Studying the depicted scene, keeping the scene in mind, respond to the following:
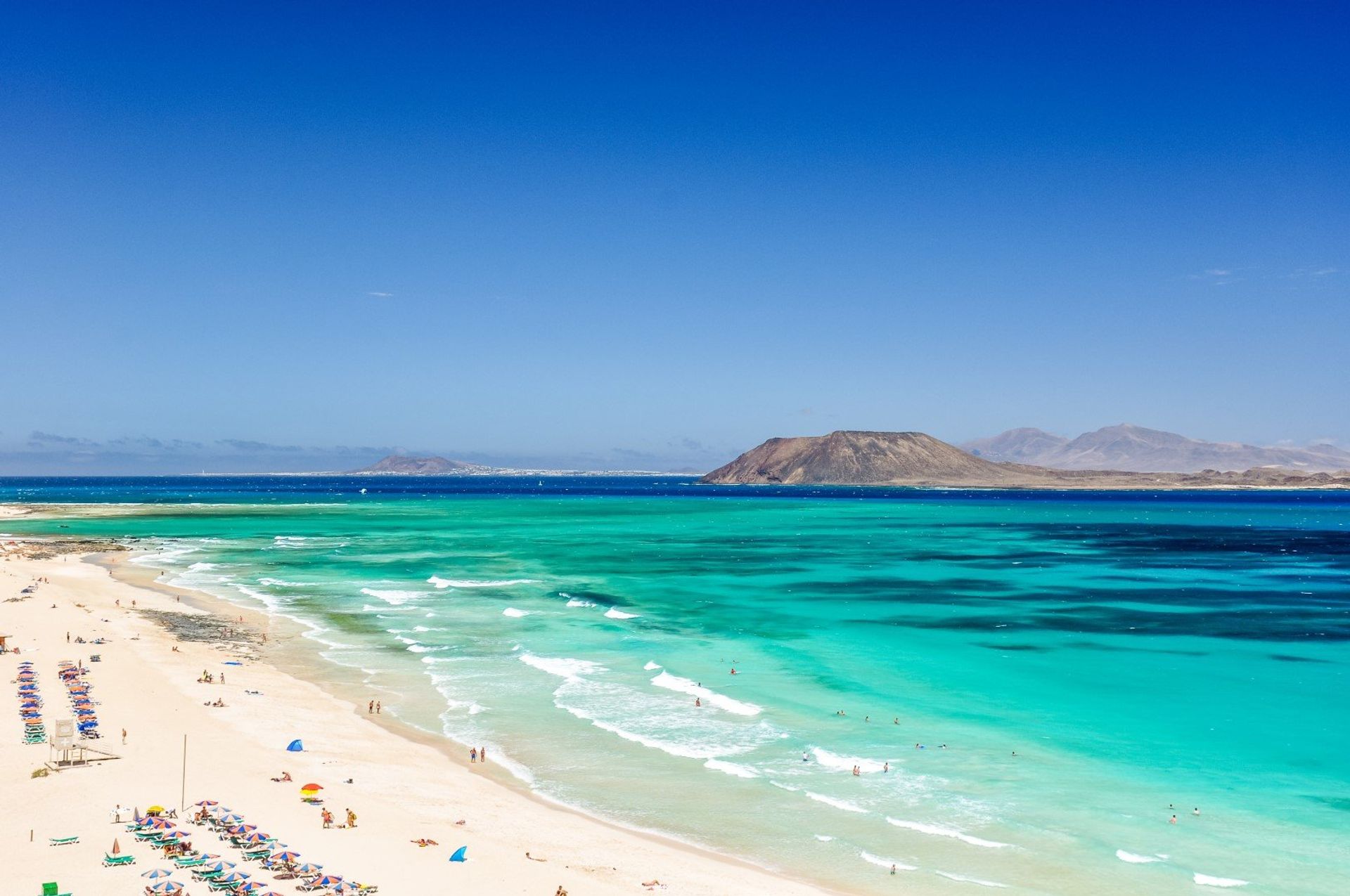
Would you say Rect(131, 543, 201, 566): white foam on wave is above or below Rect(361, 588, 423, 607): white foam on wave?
below

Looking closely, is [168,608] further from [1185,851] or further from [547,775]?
[1185,851]

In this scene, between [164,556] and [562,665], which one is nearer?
[562,665]

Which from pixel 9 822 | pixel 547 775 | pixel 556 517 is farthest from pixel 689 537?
pixel 9 822

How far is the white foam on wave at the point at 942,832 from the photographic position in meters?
22.6

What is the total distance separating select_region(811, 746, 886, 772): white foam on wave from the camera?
28.1 meters

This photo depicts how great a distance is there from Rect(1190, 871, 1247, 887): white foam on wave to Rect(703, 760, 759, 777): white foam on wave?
11510 mm

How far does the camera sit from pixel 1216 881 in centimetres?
2069

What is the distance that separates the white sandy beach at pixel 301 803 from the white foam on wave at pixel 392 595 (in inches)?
867

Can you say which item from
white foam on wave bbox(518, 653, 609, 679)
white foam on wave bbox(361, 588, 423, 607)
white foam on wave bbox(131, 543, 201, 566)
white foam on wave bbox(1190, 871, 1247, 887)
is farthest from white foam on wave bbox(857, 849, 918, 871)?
white foam on wave bbox(131, 543, 201, 566)

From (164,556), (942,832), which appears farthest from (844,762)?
(164,556)

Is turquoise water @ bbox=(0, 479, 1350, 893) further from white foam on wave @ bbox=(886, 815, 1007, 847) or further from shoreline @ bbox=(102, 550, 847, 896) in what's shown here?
shoreline @ bbox=(102, 550, 847, 896)

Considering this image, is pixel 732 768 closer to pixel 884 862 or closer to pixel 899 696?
pixel 884 862

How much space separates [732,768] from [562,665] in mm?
15736

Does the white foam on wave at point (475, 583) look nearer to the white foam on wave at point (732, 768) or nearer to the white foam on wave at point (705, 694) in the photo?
the white foam on wave at point (705, 694)
